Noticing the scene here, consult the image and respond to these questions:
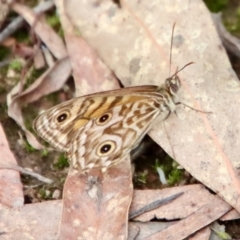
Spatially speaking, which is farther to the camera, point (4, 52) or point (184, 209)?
point (4, 52)

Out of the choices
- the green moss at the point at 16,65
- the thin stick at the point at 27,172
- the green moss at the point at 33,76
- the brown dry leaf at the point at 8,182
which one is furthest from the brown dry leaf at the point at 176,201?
the green moss at the point at 16,65

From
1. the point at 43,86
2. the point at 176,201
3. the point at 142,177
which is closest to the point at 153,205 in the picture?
the point at 176,201

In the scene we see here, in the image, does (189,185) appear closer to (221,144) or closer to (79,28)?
(221,144)

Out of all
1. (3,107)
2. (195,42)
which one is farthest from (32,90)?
(195,42)

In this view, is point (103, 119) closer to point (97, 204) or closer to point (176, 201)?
point (97, 204)

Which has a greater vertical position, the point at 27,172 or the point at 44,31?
the point at 44,31

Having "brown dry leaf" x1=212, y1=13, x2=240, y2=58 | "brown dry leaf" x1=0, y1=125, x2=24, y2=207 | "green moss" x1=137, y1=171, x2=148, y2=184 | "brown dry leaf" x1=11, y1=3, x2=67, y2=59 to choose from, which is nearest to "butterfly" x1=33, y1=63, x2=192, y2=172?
"green moss" x1=137, y1=171, x2=148, y2=184
